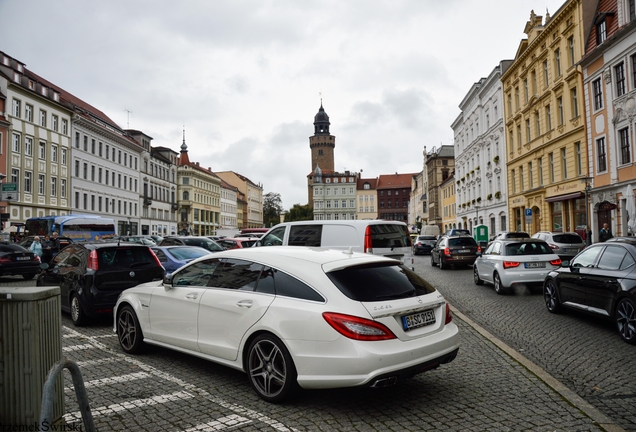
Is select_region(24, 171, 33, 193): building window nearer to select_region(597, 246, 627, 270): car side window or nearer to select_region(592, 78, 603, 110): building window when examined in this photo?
select_region(592, 78, 603, 110): building window

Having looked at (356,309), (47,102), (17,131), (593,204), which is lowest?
(356,309)

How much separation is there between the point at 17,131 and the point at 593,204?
146 feet

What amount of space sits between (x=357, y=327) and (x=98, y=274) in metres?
6.50

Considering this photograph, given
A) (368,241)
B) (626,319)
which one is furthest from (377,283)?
(368,241)

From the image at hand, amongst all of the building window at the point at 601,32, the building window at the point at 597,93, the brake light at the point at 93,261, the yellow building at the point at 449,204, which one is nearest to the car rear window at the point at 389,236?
the brake light at the point at 93,261

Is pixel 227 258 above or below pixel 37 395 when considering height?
above

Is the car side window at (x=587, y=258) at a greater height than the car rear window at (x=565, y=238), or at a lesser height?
lesser

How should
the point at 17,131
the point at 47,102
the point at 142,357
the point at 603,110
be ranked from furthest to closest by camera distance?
the point at 47,102 → the point at 17,131 → the point at 603,110 → the point at 142,357

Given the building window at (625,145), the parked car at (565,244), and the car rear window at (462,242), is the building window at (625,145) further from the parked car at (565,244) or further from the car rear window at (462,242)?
the car rear window at (462,242)

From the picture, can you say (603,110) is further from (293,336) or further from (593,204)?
(293,336)

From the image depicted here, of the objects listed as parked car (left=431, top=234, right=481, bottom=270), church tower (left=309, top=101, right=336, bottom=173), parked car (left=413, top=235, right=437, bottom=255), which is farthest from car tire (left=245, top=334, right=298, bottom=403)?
church tower (left=309, top=101, right=336, bottom=173)

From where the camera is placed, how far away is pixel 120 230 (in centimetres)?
6462

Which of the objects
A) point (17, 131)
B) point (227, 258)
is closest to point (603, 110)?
point (227, 258)

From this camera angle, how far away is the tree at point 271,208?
15400 cm
